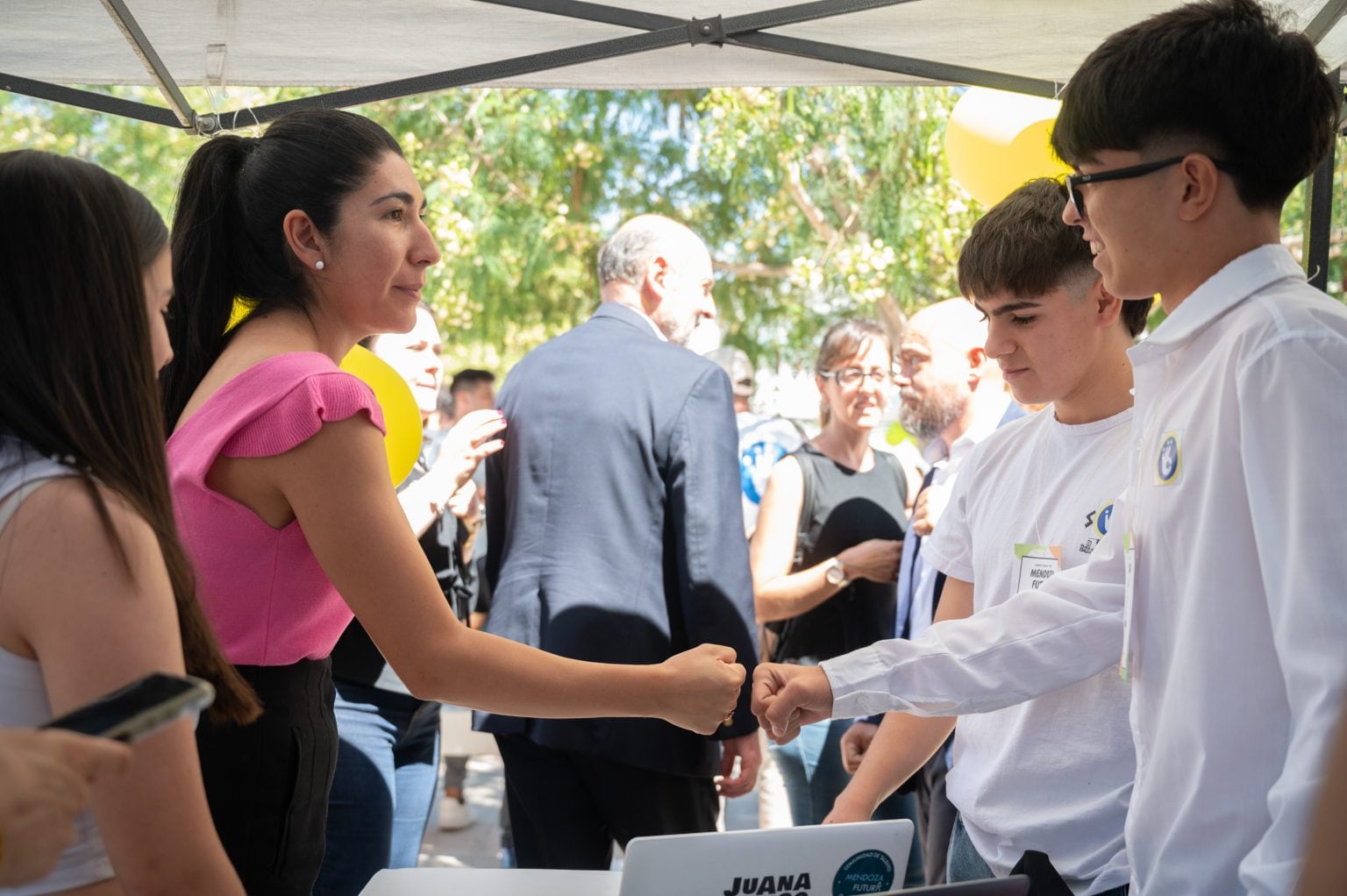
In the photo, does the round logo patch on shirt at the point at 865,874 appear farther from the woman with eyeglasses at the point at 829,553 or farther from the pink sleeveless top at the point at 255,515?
the woman with eyeglasses at the point at 829,553

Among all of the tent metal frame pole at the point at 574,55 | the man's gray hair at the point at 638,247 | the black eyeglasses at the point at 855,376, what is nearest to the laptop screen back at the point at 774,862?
the tent metal frame pole at the point at 574,55

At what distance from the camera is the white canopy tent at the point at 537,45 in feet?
9.97

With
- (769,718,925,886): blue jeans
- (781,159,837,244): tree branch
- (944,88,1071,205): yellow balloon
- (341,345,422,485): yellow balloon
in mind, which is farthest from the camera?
(781,159,837,244): tree branch

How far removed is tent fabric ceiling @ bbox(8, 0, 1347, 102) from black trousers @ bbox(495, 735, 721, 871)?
181 cm

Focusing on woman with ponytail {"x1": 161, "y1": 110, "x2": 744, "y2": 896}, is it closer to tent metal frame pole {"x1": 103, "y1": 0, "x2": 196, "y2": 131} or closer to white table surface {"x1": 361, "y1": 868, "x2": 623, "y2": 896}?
white table surface {"x1": 361, "y1": 868, "x2": 623, "y2": 896}

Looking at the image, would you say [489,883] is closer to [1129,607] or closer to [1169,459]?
[1129,607]

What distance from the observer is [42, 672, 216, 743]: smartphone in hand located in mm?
932

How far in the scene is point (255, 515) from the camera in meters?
1.72

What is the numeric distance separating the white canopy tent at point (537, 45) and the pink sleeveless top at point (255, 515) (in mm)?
1424

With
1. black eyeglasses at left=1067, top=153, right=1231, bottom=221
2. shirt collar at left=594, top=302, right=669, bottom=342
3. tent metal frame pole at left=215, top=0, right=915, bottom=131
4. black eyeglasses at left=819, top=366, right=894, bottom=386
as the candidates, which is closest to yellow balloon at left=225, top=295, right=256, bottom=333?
tent metal frame pole at left=215, top=0, right=915, bottom=131

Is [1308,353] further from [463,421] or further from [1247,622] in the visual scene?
[463,421]

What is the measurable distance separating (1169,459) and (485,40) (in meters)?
2.37

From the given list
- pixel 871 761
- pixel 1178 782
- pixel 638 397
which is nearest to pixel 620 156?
pixel 638 397

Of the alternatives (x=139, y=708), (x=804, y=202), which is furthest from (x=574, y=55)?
(x=804, y=202)
